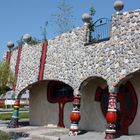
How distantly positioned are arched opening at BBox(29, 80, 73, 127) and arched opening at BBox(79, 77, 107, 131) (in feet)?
4.45

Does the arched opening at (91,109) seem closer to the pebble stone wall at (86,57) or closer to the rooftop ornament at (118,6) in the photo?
the pebble stone wall at (86,57)

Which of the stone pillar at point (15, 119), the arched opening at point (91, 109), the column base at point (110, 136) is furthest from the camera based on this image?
the stone pillar at point (15, 119)

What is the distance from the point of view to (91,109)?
19.0 meters

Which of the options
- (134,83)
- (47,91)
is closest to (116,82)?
(134,83)

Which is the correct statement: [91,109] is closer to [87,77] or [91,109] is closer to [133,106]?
[87,77]

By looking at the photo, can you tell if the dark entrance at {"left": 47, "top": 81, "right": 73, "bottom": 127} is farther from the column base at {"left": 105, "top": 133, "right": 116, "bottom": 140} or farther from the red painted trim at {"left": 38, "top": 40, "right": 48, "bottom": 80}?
the column base at {"left": 105, "top": 133, "right": 116, "bottom": 140}

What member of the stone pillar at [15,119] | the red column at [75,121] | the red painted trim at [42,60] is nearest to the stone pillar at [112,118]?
the red column at [75,121]

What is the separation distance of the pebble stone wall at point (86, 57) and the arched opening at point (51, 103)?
160 centimetres

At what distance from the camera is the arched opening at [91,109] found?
1833 cm

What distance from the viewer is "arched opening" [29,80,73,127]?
20.8m

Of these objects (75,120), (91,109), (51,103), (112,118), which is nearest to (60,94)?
(51,103)

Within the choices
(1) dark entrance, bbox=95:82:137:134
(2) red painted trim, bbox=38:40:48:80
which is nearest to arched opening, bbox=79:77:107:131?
(1) dark entrance, bbox=95:82:137:134

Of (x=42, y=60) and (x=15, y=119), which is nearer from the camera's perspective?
(x=42, y=60)

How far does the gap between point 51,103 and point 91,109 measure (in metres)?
3.56
